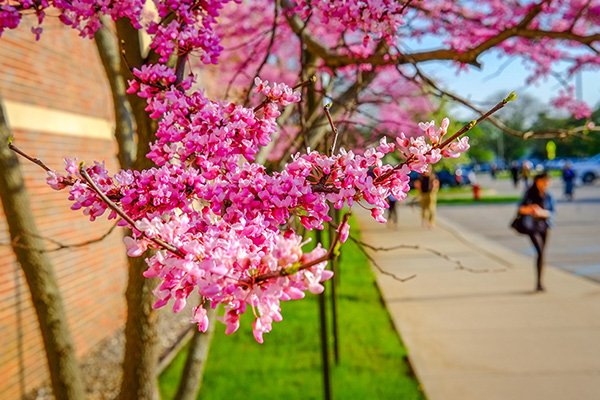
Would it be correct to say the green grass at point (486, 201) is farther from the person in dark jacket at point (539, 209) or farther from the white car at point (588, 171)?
the person in dark jacket at point (539, 209)

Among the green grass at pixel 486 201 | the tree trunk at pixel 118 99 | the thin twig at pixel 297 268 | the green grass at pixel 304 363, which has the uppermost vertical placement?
the tree trunk at pixel 118 99

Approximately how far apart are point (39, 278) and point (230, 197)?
5.69ft

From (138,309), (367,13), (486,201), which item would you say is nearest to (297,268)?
(367,13)

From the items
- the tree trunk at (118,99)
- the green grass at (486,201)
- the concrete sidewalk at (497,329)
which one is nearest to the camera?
the tree trunk at (118,99)

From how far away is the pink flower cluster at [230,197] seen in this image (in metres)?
1.19

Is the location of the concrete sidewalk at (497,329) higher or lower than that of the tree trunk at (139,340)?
lower

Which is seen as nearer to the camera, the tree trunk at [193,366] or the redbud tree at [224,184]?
the redbud tree at [224,184]

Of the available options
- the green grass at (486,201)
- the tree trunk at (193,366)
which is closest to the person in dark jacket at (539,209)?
the tree trunk at (193,366)

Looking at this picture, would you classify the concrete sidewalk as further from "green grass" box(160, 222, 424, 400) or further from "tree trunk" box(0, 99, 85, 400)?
"tree trunk" box(0, 99, 85, 400)

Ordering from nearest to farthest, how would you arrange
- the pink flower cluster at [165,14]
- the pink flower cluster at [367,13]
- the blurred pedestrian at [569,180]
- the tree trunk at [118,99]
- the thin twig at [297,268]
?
the thin twig at [297,268] → the pink flower cluster at [165,14] → the pink flower cluster at [367,13] → the tree trunk at [118,99] → the blurred pedestrian at [569,180]

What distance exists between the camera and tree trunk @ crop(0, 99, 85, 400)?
2727 mm

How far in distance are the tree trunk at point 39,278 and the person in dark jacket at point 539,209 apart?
20.0 ft

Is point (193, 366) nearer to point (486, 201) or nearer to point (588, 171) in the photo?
point (486, 201)

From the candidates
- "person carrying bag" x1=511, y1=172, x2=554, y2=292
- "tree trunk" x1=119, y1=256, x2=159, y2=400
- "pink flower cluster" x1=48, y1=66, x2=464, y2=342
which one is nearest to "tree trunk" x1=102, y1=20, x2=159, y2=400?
"tree trunk" x1=119, y1=256, x2=159, y2=400
